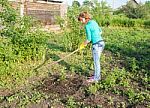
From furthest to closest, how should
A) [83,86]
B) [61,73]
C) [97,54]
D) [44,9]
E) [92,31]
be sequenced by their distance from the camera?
[44,9], [61,73], [97,54], [92,31], [83,86]

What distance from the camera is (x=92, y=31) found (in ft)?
22.6

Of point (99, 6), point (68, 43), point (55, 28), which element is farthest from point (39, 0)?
point (99, 6)

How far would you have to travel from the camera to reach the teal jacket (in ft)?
22.4

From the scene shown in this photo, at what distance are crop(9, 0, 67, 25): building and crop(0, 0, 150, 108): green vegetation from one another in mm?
6222

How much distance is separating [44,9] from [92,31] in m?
11.0

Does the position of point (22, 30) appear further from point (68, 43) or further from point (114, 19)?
point (114, 19)

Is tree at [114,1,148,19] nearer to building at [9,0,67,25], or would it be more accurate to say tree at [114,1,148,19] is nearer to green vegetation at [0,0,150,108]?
building at [9,0,67,25]

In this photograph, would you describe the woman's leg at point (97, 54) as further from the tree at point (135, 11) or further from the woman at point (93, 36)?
the tree at point (135, 11)

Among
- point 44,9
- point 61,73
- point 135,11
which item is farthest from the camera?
point 135,11

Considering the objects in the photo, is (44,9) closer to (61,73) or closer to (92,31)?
(61,73)

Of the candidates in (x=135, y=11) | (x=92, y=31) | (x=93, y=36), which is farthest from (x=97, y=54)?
(x=135, y=11)

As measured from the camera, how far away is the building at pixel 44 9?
16.4m

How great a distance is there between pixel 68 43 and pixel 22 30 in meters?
2.51

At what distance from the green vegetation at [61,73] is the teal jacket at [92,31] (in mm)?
930
